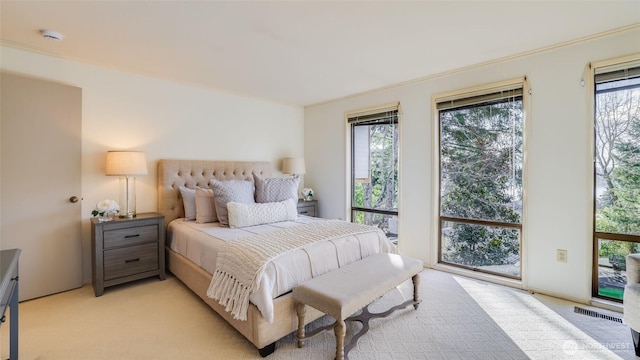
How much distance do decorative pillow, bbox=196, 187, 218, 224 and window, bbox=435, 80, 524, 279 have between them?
9.07 ft

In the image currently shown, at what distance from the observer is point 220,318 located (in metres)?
2.36

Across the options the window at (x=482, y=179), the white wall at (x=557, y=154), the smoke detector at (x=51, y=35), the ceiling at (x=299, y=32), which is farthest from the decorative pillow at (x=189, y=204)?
the window at (x=482, y=179)

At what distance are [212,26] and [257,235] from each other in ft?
5.75

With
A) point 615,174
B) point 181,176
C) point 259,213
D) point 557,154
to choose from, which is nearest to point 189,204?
point 181,176

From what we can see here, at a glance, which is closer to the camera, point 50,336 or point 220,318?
point 50,336

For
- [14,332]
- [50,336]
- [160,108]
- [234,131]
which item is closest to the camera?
[14,332]

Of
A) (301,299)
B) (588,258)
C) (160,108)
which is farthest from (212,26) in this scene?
(588,258)

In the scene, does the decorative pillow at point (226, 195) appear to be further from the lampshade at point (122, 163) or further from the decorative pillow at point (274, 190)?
the lampshade at point (122, 163)

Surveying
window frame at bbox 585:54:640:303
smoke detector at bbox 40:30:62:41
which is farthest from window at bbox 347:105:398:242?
smoke detector at bbox 40:30:62:41

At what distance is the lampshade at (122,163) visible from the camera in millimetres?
2906

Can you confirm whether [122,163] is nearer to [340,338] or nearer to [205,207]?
[205,207]

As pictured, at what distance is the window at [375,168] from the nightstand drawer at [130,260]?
2.76 metres

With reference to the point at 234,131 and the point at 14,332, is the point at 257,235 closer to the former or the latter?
the point at 14,332

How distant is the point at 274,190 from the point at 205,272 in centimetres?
136
